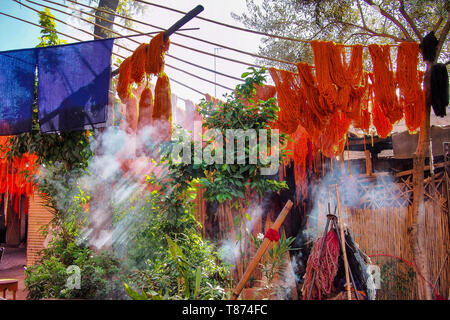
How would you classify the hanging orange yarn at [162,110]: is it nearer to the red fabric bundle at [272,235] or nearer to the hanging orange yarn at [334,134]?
the red fabric bundle at [272,235]

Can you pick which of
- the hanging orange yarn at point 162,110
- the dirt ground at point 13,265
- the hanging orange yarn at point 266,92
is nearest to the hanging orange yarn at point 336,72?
the hanging orange yarn at point 266,92

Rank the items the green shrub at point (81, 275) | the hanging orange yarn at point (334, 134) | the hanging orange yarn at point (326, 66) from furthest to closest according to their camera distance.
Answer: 1. the green shrub at point (81, 275)
2. the hanging orange yarn at point (334, 134)
3. the hanging orange yarn at point (326, 66)

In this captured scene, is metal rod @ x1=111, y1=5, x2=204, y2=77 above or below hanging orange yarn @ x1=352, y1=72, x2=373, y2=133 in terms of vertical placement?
above

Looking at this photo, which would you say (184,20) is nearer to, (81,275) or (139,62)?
(139,62)

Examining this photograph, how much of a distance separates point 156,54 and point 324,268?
344 cm

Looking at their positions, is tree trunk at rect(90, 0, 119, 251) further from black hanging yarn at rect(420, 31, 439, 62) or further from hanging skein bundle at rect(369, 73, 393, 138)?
black hanging yarn at rect(420, 31, 439, 62)

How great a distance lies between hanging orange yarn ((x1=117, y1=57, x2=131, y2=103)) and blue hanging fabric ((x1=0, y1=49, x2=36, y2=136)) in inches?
46.1

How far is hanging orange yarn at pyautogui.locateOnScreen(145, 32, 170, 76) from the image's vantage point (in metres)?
3.84

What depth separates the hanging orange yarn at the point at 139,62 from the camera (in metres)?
3.98

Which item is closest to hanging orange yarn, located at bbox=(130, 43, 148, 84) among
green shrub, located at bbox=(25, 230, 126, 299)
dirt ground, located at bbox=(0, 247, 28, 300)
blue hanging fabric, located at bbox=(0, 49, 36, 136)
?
blue hanging fabric, located at bbox=(0, 49, 36, 136)

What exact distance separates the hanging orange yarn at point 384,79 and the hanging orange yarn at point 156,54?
8.35 feet

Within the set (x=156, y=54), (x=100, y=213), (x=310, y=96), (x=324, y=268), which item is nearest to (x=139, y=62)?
(x=156, y=54)
